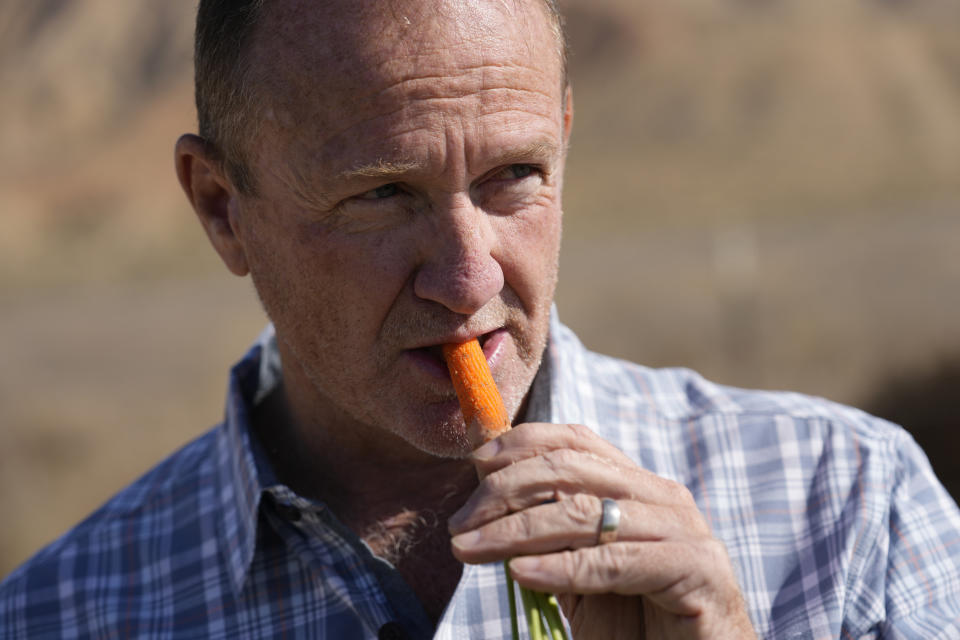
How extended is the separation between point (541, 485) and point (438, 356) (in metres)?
0.59

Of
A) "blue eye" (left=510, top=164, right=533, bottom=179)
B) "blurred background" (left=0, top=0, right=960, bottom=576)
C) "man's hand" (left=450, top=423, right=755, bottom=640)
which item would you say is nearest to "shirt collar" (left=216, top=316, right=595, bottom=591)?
"blue eye" (left=510, top=164, right=533, bottom=179)

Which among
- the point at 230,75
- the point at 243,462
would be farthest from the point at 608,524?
the point at 230,75

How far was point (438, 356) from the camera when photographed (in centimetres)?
224

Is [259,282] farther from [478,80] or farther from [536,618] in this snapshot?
[536,618]

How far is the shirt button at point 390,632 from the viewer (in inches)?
89.2

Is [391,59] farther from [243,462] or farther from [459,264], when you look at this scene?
[243,462]

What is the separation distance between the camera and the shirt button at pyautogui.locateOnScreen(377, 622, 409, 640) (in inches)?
89.2

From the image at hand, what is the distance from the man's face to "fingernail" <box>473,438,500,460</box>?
0.42 metres

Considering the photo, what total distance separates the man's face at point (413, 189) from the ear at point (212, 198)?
0.23m

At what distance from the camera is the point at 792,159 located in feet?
139

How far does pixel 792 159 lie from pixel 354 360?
4227cm

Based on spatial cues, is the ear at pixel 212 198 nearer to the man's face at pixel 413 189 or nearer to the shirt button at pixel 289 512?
the man's face at pixel 413 189

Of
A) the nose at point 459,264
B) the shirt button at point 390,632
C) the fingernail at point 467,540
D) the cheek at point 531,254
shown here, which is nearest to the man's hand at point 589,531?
the fingernail at point 467,540

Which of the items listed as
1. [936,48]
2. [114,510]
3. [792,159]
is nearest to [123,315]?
[114,510]
